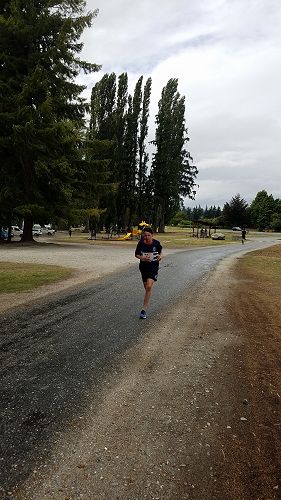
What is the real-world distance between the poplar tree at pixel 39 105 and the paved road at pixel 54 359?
61.6ft

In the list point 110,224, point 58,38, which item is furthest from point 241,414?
point 110,224

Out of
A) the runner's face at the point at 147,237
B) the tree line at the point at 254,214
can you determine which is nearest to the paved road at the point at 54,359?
the runner's face at the point at 147,237

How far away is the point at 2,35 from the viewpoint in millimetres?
27344

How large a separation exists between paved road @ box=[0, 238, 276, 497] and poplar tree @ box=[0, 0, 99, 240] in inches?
739

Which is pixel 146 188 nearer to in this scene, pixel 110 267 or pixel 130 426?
pixel 110 267

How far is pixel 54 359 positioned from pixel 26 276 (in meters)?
7.61

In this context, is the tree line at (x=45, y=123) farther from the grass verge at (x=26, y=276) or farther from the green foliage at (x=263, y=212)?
the green foliage at (x=263, y=212)

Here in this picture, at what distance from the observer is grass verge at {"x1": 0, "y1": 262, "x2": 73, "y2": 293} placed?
10438mm

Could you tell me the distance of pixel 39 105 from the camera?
89.2ft

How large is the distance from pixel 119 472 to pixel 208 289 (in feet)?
28.3

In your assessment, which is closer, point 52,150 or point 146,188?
point 52,150

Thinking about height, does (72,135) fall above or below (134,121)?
below

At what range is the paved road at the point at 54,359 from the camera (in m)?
3.25

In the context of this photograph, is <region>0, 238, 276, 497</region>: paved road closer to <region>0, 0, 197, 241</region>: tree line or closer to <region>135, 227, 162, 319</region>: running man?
<region>135, 227, 162, 319</region>: running man
